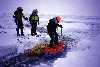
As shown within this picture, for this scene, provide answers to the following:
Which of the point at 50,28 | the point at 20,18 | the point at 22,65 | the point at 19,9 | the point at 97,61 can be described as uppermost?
the point at 19,9

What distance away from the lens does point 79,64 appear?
3.63m

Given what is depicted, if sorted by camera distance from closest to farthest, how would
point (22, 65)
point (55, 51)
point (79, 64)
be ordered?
point (79, 64) → point (22, 65) → point (55, 51)

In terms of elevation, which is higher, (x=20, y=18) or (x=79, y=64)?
(x=20, y=18)

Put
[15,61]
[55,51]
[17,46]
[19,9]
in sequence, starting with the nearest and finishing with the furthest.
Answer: [15,61]
[55,51]
[17,46]
[19,9]

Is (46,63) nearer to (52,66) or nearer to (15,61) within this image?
(52,66)

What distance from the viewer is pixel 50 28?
5355 mm

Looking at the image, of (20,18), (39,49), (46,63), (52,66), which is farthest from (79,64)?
(20,18)

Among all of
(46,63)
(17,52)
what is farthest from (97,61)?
(17,52)

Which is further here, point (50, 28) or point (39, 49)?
point (50, 28)

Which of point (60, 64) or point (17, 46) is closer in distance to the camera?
point (60, 64)

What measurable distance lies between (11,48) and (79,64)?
407 centimetres

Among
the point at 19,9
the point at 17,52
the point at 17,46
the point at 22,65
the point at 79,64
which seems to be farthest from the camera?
the point at 19,9

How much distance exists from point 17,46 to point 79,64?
397 cm

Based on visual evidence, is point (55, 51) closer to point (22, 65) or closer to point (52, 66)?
point (52, 66)
